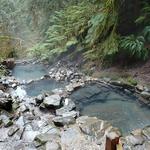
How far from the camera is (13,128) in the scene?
530 cm

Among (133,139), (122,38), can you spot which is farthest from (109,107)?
(122,38)

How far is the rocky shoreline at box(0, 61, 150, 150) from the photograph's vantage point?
4.71 metres

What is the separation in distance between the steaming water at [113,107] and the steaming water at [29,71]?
162 inches

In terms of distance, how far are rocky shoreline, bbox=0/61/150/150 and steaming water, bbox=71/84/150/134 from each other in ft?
0.93

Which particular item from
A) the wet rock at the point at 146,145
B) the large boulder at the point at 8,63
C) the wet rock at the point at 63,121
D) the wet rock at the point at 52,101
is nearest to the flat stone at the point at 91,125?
the wet rock at the point at 63,121

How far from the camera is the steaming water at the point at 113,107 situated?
5801 mm

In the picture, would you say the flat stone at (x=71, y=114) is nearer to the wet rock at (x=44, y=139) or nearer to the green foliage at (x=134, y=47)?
the wet rock at (x=44, y=139)

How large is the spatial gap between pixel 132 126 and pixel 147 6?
4.24 m

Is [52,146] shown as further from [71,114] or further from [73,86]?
[73,86]

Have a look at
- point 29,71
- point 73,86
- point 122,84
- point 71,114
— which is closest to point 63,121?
point 71,114

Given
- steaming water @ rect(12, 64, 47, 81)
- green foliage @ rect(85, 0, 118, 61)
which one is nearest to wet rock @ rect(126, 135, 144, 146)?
green foliage @ rect(85, 0, 118, 61)

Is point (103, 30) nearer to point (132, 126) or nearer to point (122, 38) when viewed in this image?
point (122, 38)

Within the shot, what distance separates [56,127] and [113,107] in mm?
1835

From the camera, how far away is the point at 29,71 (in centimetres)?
1265
